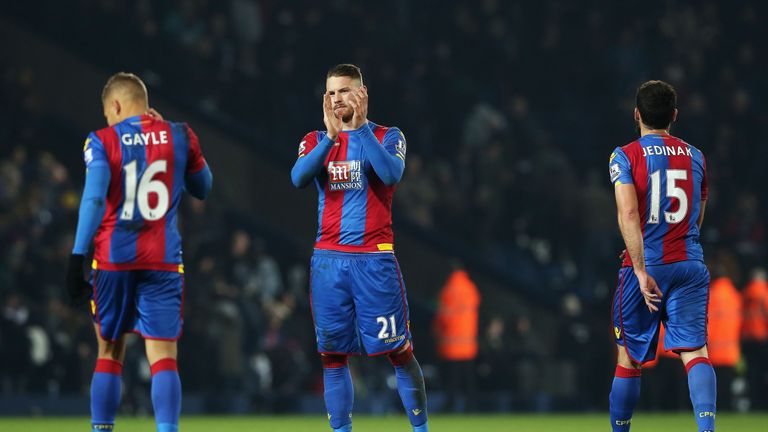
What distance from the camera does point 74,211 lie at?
1588 centimetres

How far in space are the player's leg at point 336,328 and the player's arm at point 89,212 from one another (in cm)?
143

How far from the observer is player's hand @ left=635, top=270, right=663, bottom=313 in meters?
7.93

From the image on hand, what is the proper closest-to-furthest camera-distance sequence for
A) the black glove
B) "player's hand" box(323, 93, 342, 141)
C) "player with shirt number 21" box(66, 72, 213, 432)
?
1. the black glove
2. "player with shirt number 21" box(66, 72, 213, 432)
3. "player's hand" box(323, 93, 342, 141)

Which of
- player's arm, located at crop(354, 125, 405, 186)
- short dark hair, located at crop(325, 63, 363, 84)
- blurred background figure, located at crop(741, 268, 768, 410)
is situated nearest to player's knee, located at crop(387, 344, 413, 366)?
player's arm, located at crop(354, 125, 405, 186)

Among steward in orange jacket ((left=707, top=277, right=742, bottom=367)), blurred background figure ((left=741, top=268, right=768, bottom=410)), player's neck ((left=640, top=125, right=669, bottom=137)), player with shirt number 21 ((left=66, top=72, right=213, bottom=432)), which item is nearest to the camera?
player with shirt number 21 ((left=66, top=72, right=213, bottom=432))

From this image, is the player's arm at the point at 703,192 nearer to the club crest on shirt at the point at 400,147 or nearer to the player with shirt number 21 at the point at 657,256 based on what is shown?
the player with shirt number 21 at the point at 657,256

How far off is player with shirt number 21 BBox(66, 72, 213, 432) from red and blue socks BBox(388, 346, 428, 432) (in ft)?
4.83

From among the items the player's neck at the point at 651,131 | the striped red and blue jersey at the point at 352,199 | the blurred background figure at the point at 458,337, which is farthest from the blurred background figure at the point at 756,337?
the striped red and blue jersey at the point at 352,199

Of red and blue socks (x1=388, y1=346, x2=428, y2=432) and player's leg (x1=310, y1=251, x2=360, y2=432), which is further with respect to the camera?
red and blue socks (x1=388, y1=346, x2=428, y2=432)

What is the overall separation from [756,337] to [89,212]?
41.4 ft

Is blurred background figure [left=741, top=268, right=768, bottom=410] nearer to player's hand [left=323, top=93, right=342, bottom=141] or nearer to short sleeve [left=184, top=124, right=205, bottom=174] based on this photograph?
player's hand [left=323, top=93, right=342, bottom=141]

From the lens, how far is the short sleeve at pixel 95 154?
744cm

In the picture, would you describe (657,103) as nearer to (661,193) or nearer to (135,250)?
(661,193)

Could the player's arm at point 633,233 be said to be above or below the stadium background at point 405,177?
below
